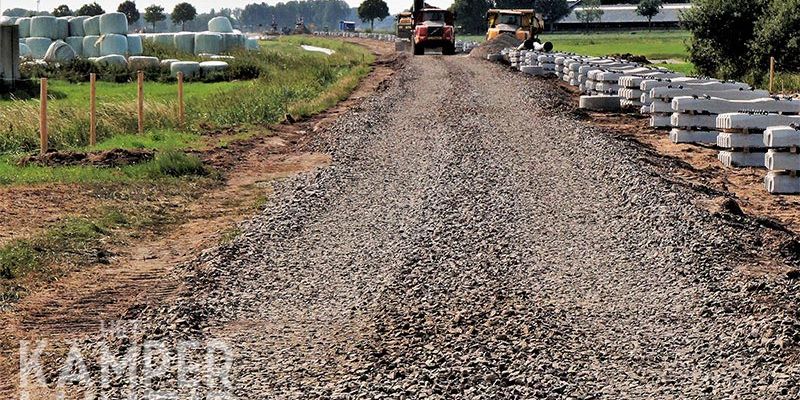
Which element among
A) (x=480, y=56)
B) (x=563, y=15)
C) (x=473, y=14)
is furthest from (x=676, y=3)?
(x=480, y=56)

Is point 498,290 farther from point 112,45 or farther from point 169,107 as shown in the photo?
point 112,45

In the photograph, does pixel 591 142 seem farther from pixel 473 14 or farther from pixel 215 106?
pixel 473 14

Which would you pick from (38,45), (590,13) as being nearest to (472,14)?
(590,13)

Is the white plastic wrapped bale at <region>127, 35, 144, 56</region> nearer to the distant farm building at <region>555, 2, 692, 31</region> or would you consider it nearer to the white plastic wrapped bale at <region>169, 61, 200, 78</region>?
the white plastic wrapped bale at <region>169, 61, 200, 78</region>

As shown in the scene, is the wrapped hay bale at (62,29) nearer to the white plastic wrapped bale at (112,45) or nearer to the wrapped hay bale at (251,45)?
the white plastic wrapped bale at (112,45)

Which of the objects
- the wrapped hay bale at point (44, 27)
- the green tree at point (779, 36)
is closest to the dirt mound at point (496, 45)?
the wrapped hay bale at point (44, 27)

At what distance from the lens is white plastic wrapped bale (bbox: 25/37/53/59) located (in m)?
59.8

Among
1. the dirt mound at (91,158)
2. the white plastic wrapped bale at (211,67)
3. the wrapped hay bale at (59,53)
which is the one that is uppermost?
the wrapped hay bale at (59,53)

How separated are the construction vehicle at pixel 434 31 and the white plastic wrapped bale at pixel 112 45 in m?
15.5

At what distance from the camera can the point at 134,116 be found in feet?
86.5

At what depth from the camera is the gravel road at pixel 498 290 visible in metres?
7.92

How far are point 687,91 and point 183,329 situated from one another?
675 inches

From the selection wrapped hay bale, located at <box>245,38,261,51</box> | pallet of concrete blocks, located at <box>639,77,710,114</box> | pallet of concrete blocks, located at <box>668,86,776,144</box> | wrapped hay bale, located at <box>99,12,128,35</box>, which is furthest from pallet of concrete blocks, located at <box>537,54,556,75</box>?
wrapped hay bale, located at <box>245,38,261,51</box>

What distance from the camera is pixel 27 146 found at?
22.6 metres
